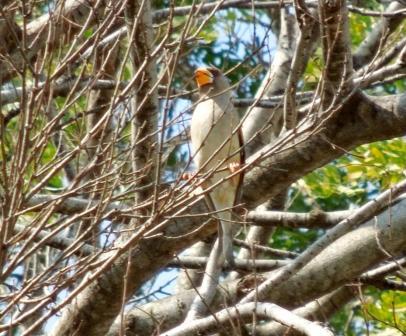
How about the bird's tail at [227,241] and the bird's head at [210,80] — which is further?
the bird's head at [210,80]

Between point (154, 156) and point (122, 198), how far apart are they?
0.24 meters

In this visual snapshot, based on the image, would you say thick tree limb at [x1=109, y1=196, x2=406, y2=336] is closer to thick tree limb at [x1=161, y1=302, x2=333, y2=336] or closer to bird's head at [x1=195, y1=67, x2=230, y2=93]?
thick tree limb at [x1=161, y1=302, x2=333, y2=336]

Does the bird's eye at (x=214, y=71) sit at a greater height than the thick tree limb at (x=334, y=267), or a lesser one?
greater

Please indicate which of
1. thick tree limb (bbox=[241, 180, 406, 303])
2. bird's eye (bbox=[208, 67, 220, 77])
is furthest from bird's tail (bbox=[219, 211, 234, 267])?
bird's eye (bbox=[208, 67, 220, 77])

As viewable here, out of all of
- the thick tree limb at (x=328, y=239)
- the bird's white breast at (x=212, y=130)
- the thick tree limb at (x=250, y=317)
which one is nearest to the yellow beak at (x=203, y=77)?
the bird's white breast at (x=212, y=130)

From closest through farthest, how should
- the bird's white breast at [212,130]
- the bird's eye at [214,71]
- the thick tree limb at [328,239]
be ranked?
1. the thick tree limb at [328,239]
2. the bird's white breast at [212,130]
3. the bird's eye at [214,71]

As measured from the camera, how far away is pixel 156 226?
13.6 ft

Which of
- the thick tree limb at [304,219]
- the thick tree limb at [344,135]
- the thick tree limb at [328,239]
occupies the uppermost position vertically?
the thick tree limb at [344,135]

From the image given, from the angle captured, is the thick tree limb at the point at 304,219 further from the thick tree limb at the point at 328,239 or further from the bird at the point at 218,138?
the thick tree limb at the point at 328,239

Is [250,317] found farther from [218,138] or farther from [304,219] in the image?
[218,138]

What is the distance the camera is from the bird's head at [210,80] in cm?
682

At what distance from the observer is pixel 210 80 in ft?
22.4

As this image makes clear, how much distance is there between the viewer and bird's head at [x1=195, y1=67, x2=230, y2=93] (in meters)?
6.82

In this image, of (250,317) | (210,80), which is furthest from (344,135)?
(210,80)
